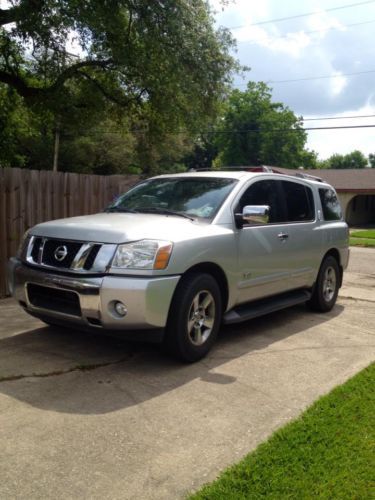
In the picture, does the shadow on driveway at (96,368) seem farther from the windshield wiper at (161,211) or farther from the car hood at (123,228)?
the windshield wiper at (161,211)

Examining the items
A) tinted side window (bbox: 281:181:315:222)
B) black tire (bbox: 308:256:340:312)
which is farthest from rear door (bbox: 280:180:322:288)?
black tire (bbox: 308:256:340:312)

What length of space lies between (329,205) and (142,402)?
4.60 meters

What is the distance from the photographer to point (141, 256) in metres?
4.25

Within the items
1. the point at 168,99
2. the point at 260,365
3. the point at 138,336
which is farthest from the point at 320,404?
the point at 168,99

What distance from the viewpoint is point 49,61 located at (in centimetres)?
1349

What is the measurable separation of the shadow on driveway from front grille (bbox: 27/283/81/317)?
0.49 m

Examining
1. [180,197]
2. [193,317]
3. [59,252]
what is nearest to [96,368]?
[193,317]

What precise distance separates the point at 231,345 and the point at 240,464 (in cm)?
243

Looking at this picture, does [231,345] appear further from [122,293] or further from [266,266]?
[122,293]

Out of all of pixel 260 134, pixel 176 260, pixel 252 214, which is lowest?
pixel 176 260

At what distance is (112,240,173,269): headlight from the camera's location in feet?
13.9

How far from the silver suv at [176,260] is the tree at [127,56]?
21.4ft

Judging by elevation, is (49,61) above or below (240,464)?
above

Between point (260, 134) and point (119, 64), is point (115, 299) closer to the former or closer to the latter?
point (119, 64)
